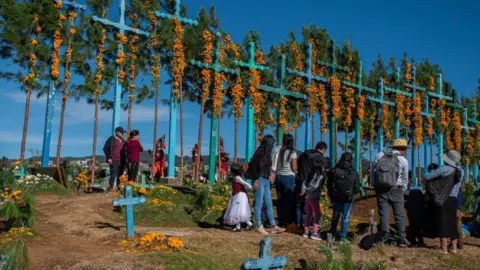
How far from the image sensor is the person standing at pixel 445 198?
8.33 m

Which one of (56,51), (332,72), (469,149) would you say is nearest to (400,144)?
(56,51)

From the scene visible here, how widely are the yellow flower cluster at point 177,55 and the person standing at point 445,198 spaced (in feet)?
33.8

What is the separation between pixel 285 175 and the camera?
9.92 m

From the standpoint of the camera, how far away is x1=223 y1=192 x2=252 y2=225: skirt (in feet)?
30.7

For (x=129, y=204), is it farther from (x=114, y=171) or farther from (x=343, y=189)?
(x=114, y=171)

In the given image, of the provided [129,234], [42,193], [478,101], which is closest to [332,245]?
[129,234]

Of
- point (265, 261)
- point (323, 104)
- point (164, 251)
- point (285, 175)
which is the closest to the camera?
point (265, 261)

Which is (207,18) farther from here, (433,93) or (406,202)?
(433,93)

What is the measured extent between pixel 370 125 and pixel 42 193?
66.8 ft

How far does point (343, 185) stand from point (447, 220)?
1.64m

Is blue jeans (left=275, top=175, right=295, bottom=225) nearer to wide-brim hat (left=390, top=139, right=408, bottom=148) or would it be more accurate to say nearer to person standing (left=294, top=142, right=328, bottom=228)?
person standing (left=294, top=142, right=328, bottom=228)

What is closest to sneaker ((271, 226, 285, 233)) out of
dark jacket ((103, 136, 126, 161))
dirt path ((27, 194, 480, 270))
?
dirt path ((27, 194, 480, 270))

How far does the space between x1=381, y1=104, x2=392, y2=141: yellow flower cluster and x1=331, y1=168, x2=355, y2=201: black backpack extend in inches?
677

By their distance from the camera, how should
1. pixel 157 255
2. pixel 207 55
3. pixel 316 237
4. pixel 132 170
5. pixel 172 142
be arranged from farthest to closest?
1. pixel 207 55
2. pixel 172 142
3. pixel 132 170
4. pixel 316 237
5. pixel 157 255
